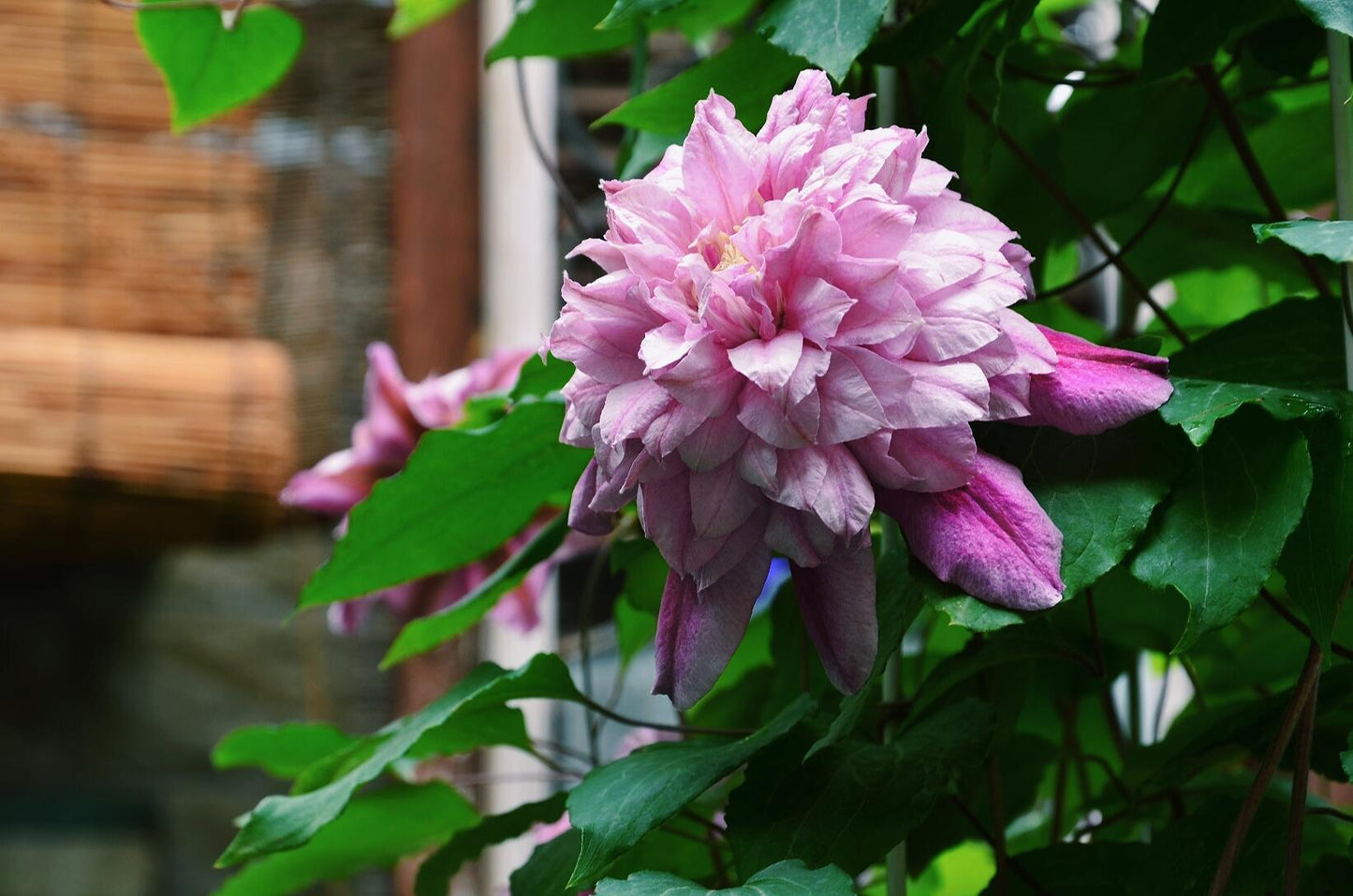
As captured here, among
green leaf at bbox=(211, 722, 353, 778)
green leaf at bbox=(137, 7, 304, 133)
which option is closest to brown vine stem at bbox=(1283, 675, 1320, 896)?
green leaf at bbox=(211, 722, 353, 778)

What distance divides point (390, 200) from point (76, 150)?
28 cm

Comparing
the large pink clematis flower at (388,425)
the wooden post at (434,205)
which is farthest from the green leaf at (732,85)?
the wooden post at (434,205)

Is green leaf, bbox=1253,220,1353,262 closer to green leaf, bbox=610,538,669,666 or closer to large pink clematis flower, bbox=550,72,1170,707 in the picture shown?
large pink clematis flower, bbox=550,72,1170,707

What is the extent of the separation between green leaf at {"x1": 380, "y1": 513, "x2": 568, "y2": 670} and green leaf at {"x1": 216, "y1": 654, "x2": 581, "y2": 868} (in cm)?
5

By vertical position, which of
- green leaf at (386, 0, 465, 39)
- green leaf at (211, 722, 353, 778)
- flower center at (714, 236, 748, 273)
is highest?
green leaf at (386, 0, 465, 39)

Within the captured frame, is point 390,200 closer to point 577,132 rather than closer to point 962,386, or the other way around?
point 577,132

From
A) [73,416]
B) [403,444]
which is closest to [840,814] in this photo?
[403,444]

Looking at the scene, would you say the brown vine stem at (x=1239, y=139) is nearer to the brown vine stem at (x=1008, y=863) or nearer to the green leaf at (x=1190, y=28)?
the green leaf at (x=1190, y=28)

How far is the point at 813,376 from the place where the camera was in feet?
0.86

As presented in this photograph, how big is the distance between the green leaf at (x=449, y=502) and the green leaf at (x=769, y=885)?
0.50ft

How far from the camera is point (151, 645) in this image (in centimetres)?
138

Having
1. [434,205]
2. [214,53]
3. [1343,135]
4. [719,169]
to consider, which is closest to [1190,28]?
[1343,135]

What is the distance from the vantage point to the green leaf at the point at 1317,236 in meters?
0.27

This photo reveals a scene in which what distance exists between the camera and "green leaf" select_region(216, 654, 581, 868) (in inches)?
14.9
